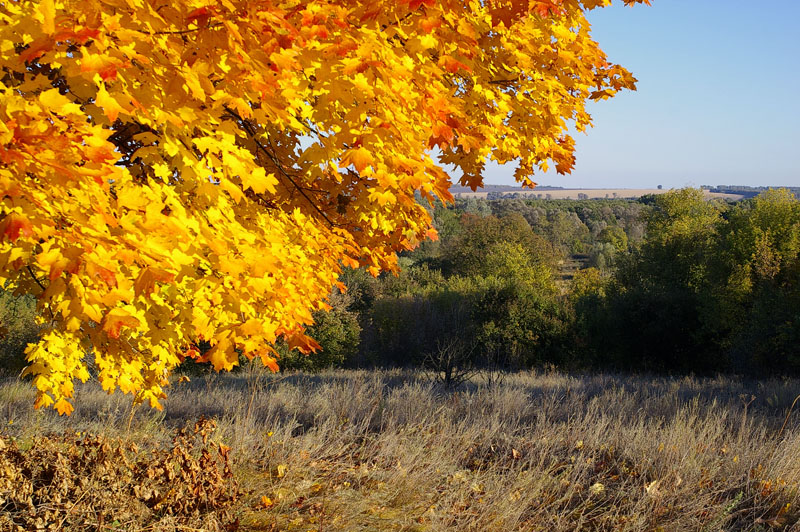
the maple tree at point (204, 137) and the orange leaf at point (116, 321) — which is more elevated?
the maple tree at point (204, 137)

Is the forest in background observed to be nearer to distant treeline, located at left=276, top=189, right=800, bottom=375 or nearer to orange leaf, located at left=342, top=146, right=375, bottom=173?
distant treeline, located at left=276, top=189, right=800, bottom=375

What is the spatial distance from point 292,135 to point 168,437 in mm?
3543

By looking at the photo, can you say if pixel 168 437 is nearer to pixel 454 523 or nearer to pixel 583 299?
pixel 454 523

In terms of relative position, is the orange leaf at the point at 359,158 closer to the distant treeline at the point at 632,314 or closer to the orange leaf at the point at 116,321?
the orange leaf at the point at 116,321

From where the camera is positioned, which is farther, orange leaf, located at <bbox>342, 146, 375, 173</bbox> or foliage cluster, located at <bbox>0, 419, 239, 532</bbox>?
foliage cluster, located at <bbox>0, 419, 239, 532</bbox>

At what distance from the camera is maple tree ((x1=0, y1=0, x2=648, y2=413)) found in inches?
78.3

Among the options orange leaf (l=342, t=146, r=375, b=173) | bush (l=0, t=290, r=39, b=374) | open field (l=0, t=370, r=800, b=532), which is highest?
orange leaf (l=342, t=146, r=375, b=173)

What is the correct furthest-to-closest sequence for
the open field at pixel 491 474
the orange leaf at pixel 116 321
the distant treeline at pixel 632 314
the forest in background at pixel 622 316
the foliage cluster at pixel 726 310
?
the distant treeline at pixel 632 314, the forest in background at pixel 622 316, the foliage cluster at pixel 726 310, the open field at pixel 491 474, the orange leaf at pixel 116 321

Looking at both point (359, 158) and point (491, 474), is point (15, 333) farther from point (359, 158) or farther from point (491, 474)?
point (359, 158)

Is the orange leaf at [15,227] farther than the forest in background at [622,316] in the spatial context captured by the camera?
No

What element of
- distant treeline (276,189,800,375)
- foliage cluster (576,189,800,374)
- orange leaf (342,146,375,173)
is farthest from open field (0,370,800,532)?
foliage cluster (576,189,800,374)

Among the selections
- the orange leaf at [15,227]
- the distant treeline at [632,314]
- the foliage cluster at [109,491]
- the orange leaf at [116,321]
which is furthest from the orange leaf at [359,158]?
the distant treeline at [632,314]

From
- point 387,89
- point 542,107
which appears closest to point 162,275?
point 387,89

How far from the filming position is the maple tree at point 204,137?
1.99m
